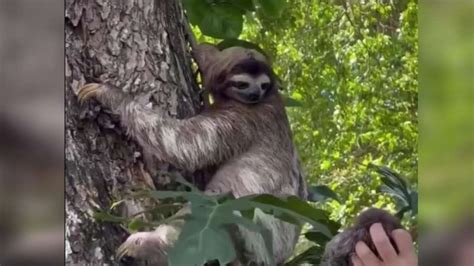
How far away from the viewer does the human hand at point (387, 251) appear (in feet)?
4.94

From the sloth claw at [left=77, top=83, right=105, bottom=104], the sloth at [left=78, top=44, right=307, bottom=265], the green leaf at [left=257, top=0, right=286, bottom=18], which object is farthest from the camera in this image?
the green leaf at [left=257, top=0, right=286, bottom=18]

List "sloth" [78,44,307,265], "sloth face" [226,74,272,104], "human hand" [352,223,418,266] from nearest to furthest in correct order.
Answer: "human hand" [352,223,418,266], "sloth" [78,44,307,265], "sloth face" [226,74,272,104]

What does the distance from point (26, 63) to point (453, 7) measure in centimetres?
46

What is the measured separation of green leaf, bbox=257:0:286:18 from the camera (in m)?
2.78

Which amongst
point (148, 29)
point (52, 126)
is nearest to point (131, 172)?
point (148, 29)

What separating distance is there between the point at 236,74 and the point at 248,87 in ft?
0.19

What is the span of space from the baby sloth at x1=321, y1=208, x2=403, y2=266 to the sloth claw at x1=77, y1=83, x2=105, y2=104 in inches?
27.5

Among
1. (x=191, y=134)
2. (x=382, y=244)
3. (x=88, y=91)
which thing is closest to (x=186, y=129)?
(x=191, y=134)

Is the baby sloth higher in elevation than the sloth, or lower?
lower

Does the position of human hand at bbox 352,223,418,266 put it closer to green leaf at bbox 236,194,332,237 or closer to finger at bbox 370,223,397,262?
finger at bbox 370,223,397,262

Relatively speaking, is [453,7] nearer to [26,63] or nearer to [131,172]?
[26,63]

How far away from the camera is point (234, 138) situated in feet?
7.75

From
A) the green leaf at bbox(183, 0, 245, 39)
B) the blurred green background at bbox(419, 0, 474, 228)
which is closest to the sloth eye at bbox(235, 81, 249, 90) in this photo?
the green leaf at bbox(183, 0, 245, 39)

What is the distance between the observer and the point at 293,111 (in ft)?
12.0
